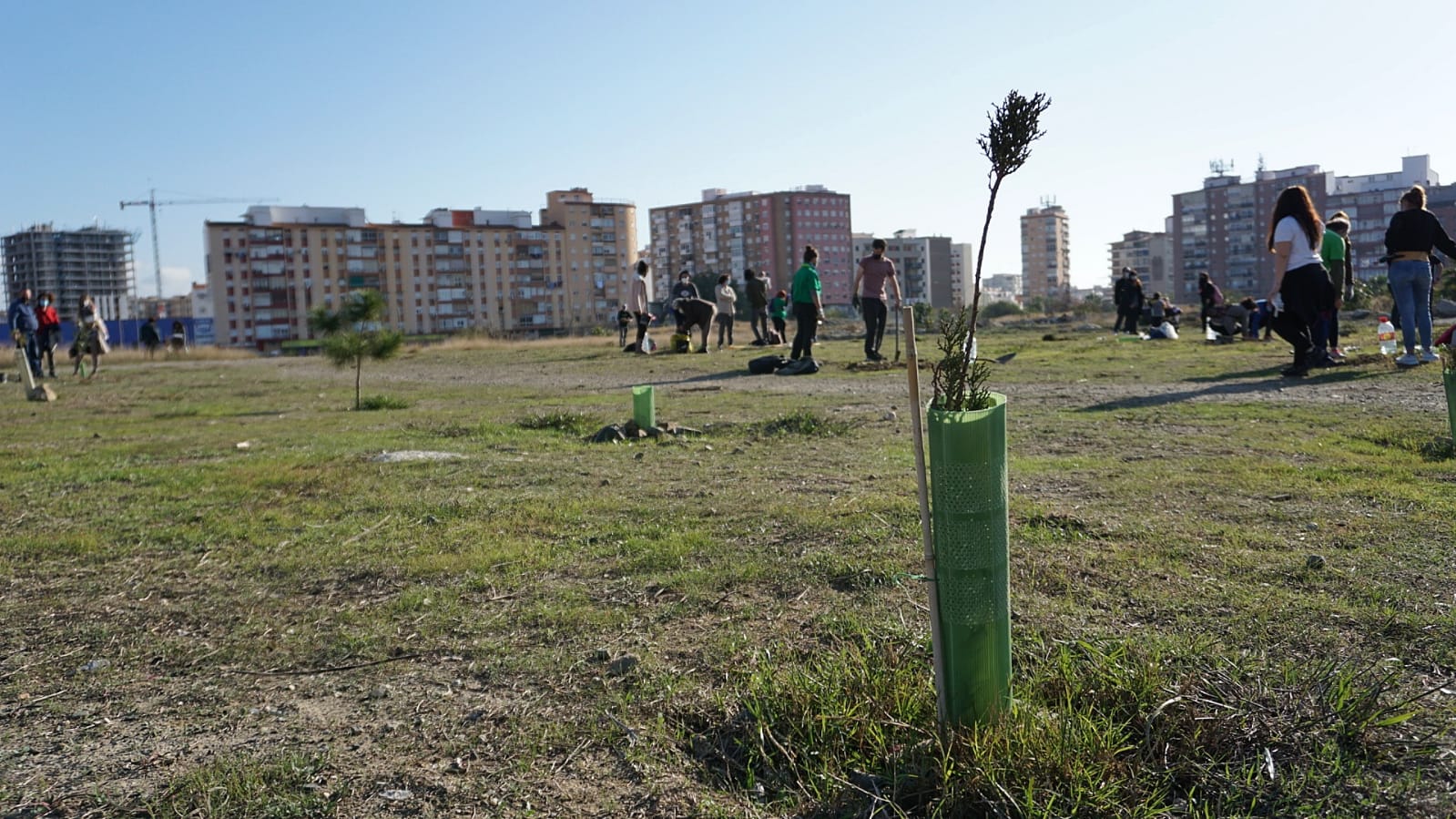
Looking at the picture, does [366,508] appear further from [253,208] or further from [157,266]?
[157,266]

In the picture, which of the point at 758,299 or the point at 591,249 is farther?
the point at 591,249

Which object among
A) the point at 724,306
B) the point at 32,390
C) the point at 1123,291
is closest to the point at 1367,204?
the point at 1123,291

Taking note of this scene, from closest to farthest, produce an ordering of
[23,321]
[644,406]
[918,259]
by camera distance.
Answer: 1. [644,406]
2. [23,321]
3. [918,259]

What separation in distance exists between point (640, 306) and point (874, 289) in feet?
29.9

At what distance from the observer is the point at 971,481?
289 centimetres

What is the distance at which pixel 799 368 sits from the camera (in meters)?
17.9

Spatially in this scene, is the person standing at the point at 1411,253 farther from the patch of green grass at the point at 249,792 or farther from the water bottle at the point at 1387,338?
the patch of green grass at the point at 249,792

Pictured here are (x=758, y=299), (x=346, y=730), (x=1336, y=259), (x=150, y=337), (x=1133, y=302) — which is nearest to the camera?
(x=346, y=730)

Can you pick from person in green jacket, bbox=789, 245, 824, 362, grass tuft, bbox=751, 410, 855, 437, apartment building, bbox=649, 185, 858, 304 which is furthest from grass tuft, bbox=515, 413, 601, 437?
apartment building, bbox=649, 185, 858, 304

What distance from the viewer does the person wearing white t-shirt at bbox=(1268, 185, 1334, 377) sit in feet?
40.9

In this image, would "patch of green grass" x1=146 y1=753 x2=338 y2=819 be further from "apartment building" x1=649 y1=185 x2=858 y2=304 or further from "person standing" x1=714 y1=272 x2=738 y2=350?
"apartment building" x1=649 y1=185 x2=858 y2=304

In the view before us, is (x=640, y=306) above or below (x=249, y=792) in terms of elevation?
above

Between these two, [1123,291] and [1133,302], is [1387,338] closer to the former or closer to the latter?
[1133,302]

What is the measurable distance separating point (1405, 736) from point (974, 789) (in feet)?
3.76
